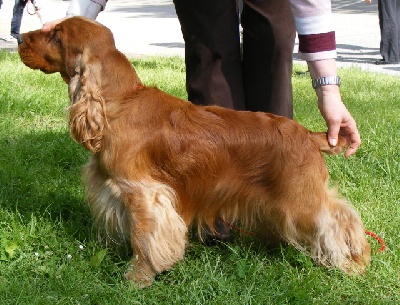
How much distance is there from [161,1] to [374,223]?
88.6 ft

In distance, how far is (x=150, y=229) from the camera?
3.31 metres

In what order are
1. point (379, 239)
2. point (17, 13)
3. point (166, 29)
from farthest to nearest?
point (166, 29)
point (17, 13)
point (379, 239)

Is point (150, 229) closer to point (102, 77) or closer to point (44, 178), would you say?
point (102, 77)

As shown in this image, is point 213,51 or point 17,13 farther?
point 17,13

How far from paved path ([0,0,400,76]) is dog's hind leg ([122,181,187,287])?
8.55m

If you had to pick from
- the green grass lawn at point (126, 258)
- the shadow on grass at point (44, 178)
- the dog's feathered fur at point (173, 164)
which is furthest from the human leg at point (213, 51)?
the shadow on grass at point (44, 178)

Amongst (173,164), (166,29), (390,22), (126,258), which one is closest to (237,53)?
(173,164)

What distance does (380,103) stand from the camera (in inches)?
295

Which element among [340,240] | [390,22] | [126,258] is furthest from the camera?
[390,22]

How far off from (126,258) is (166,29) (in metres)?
15.2

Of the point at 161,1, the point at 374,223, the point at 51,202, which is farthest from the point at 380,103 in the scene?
the point at 161,1

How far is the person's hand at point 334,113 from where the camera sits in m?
3.26

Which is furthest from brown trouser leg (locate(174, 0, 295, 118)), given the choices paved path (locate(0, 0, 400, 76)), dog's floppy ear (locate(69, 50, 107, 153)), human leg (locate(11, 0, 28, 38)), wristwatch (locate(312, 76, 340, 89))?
human leg (locate(11, 0, 28, 38))

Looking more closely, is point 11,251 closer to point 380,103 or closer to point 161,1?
point 380,103
